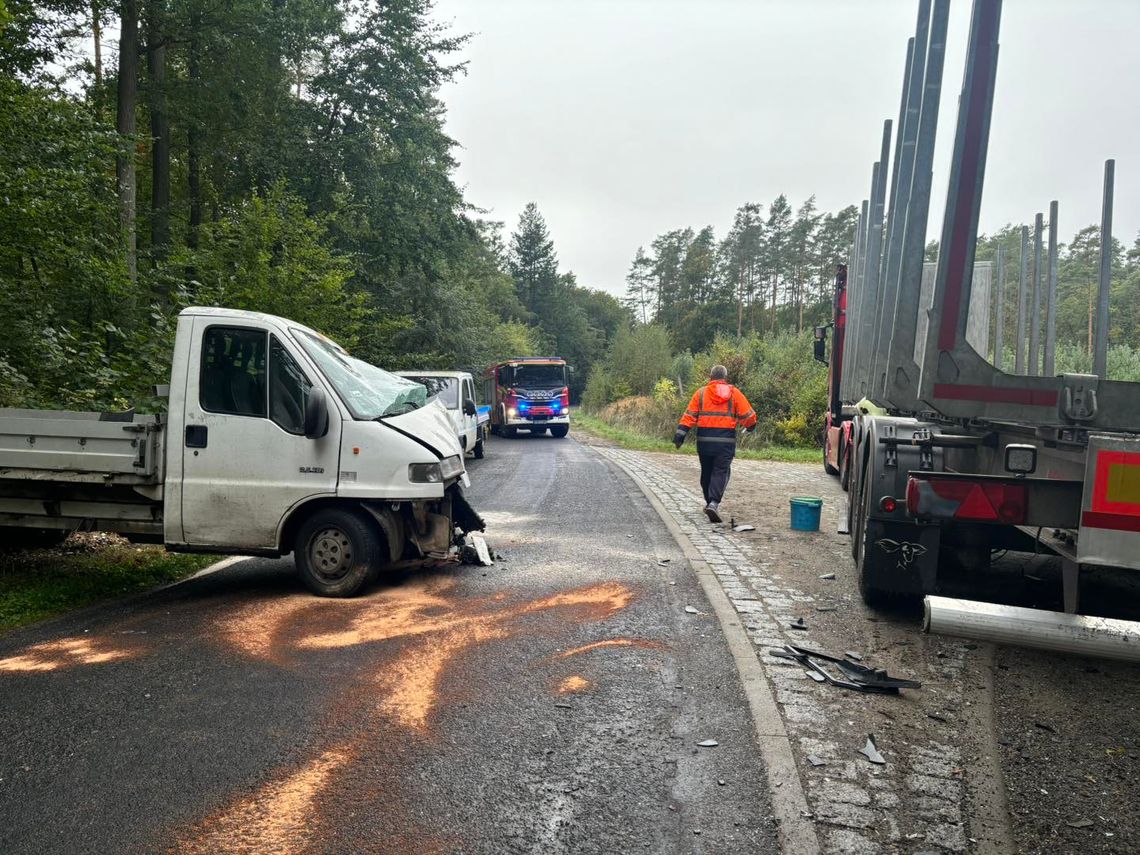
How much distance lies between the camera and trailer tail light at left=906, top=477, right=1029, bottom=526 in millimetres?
4418

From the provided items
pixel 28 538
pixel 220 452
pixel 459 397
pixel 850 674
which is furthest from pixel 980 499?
pixel 459 397

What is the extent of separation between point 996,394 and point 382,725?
345 cm

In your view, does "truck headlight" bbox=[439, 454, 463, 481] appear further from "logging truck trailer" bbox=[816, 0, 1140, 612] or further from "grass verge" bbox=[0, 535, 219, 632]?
"logging truck trailer" bbox=[816, 0, 1140, 612]

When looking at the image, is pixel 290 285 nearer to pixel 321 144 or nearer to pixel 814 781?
pixel 321 144

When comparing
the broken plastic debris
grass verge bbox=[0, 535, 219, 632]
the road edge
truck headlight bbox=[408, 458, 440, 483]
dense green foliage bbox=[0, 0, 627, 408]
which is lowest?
grass verge bbox=[0, 535, 219, 632]

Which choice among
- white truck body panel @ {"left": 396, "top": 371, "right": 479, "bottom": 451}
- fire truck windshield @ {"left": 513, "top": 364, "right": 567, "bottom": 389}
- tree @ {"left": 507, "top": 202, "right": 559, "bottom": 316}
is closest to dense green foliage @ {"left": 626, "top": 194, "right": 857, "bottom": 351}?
tree @ {"left": 507, "top": 202, "right": 559, "bottom": 316}

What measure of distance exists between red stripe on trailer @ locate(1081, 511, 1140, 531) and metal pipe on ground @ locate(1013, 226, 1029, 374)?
805 mm

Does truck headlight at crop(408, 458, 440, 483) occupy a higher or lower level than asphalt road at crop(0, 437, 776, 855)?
higher

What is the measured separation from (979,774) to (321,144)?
24.3 meters

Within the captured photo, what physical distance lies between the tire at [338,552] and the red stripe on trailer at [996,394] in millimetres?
4163

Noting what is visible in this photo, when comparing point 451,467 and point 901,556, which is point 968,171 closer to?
point 901,556

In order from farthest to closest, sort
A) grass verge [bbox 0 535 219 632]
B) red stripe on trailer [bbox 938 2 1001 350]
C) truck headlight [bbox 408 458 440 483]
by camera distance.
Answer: truck headlight [bbox 408 458 440 483] < grass verge [bbox 0 535 219 632] < red stripe on trailer [bbox 938 2 1001 350]

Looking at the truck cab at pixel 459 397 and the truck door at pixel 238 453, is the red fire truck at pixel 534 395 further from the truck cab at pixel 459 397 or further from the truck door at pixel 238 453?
the truck door at pixel 238 453

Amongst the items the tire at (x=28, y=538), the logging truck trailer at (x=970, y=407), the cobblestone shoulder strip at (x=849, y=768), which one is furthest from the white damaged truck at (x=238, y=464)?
the logging truck trailer at (x=970, y=407)
